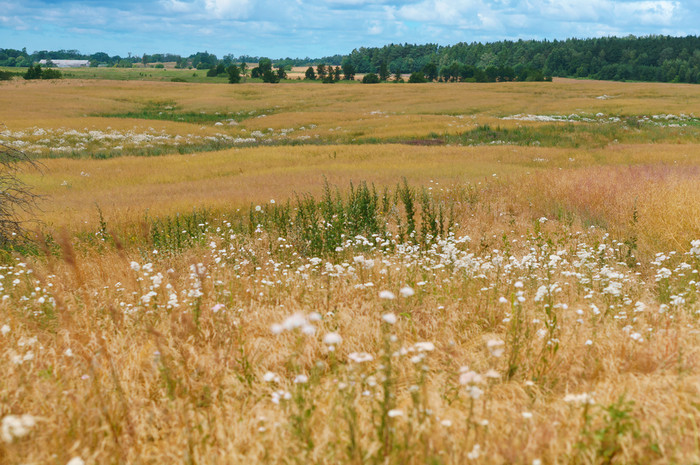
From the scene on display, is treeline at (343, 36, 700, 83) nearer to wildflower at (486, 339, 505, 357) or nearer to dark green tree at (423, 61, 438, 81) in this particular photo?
dark green tree at (423, 61, 438, 81)

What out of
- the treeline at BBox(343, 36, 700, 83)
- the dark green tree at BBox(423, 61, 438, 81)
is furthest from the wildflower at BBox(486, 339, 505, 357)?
the dark green tree at BBox(423, 61, 438, 81)

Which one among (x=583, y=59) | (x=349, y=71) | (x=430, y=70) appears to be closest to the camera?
(x=349, y=71)

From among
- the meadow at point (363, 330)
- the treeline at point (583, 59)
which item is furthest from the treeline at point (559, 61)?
the meadow at point (363, 330)

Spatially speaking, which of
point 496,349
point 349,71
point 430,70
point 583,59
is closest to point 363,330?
point 496,349

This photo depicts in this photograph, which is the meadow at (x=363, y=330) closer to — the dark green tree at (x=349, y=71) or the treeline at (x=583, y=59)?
the dark green tree at (x=349, y=71)

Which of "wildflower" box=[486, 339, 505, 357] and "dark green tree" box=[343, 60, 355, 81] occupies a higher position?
"dark green tree" box=[343, 60, 355, 81]

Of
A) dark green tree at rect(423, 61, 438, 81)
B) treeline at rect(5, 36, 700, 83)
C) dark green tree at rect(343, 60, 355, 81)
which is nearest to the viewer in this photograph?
treeline at rect(5, 36, 700, 83)

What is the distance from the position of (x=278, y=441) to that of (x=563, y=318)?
10.4ft

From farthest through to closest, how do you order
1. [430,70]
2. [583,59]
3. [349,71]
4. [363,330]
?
[583,59] < [430,70] < [349,71] < [363,330]

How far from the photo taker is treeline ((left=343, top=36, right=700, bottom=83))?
123312 millimetres

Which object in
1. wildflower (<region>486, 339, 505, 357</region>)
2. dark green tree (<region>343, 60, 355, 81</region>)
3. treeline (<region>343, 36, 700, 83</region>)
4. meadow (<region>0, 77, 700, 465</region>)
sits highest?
treeline (<region>343, 36, 700, 83</region>)

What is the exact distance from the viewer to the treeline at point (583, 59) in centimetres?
12331

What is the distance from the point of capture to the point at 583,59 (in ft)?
463

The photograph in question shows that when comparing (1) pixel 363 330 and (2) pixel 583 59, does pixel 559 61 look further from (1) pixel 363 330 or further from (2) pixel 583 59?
(1) pixel 363 330
